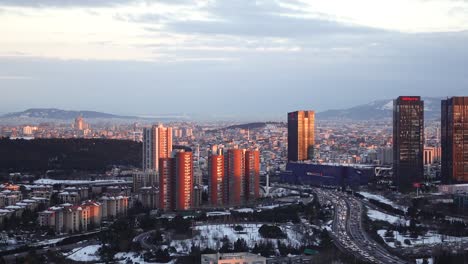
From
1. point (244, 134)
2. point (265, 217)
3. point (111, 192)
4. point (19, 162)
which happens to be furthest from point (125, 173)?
point (244, 134)

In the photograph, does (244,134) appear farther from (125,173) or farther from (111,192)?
(111,192)

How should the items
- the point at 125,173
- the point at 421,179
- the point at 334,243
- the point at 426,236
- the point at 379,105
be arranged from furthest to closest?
the point at 379,105
the point at 125,173
the point at 421,179
the point at 426,236
the point at 334,243

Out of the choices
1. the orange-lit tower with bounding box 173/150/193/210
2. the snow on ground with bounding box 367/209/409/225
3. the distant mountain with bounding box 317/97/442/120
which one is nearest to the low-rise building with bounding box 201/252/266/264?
the snow on ground with bounding box 367/209/409/225

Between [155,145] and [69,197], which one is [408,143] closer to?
[155,145]

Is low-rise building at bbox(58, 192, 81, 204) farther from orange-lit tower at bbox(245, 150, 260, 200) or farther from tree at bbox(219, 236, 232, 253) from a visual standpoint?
tree at bbox(219, 236, 232, 253)

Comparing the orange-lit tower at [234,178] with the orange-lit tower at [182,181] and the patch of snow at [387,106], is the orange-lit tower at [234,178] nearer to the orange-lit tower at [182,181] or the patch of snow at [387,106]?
the orange-lit tower at [182,181]

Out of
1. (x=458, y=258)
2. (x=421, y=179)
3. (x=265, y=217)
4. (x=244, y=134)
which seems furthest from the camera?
(x=244, y=134)

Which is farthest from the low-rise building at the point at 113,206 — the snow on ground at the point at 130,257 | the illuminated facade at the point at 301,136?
the illuminated facade at the point at 301,136
